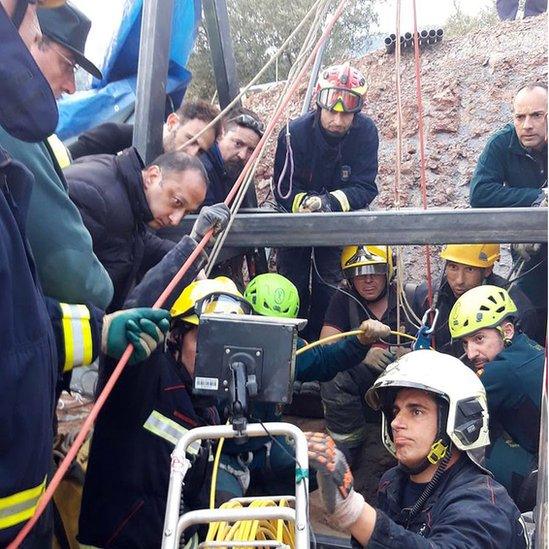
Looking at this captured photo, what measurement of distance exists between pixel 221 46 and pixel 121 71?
0.99 m

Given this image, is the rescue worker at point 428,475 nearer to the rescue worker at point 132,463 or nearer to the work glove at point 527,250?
the rescue worker at point 132,463

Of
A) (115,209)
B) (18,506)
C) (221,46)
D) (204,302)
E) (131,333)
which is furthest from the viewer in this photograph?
(221,46)

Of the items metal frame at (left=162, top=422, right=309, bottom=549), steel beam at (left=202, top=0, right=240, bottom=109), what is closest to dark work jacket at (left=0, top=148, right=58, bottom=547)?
metal frame at (left=162, top=422, right=309, bottom=549)

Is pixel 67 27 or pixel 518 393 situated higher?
pixel 67 27

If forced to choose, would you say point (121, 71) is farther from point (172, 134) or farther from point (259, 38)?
point (259, 38)

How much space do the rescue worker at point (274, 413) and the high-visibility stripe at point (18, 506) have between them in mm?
1211

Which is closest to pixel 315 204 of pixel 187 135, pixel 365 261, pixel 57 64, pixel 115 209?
pixel 365 261

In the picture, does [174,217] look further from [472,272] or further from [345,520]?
[472,272]

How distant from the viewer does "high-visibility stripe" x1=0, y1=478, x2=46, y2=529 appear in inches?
67.4

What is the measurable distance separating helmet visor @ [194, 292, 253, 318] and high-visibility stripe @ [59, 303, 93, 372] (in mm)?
1008

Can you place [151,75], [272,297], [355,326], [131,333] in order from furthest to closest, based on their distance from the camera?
[355,326] → [272,297] → [151,75] → [131,333]

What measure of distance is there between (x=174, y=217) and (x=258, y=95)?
6.97 metres

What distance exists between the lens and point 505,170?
5.08 meters

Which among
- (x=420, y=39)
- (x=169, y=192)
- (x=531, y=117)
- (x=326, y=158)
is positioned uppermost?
(x=420, y=39)
